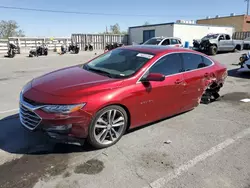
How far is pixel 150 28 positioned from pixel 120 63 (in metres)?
27.2

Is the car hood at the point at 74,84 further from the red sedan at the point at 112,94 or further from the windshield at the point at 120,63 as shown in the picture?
the windshield at the point at 120,63

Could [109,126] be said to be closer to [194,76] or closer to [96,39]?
[194,76]

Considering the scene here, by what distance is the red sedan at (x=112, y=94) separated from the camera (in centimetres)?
314

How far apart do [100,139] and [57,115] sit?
80 cm

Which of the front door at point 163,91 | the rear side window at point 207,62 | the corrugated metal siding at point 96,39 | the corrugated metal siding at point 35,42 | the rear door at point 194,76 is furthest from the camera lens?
the corrugated metal siding at point 96,39

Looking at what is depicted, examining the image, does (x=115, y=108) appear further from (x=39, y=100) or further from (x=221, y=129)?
(x=221, y=129)

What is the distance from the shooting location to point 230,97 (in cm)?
Result: 660

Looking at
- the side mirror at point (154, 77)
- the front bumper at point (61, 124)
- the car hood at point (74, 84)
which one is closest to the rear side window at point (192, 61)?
the side mirror at point (154, 77)

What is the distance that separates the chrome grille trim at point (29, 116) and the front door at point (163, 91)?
158 centimetres

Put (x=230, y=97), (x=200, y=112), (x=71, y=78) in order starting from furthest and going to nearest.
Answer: (x=230, y=97), (x=200, y=112), (x=71, y=78)

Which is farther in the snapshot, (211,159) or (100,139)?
(100,139)

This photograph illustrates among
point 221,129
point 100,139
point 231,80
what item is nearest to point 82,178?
point 100,139

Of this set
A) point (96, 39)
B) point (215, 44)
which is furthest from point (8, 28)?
point (215, 44)

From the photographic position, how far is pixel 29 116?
10.8 ft
